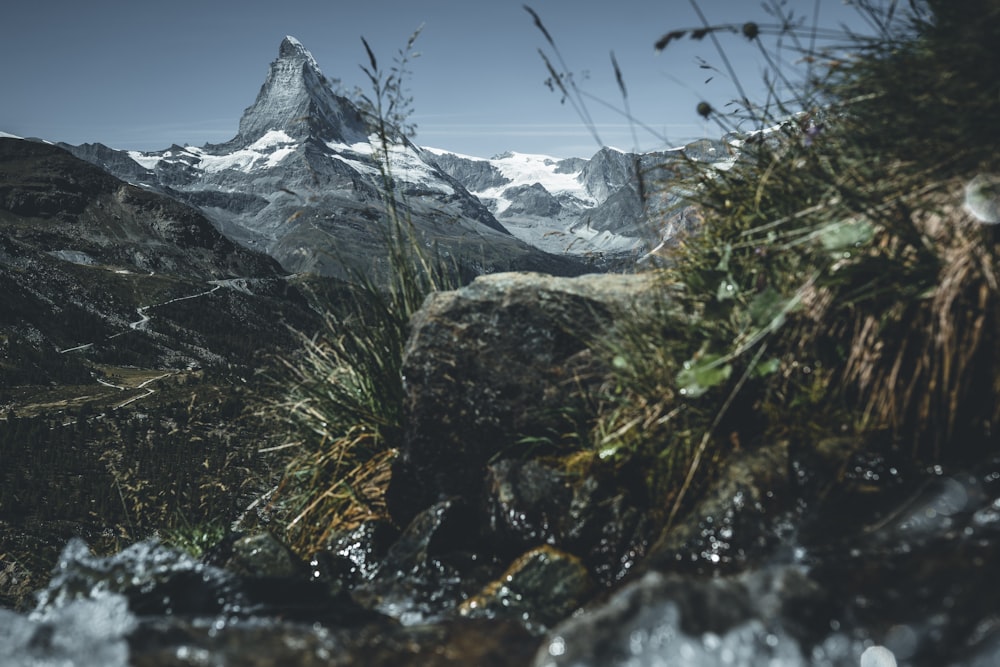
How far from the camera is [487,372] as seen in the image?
14.9 feet

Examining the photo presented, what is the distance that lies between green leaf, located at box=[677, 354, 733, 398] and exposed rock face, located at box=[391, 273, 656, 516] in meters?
0.97

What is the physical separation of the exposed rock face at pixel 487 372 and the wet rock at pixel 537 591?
967 mm

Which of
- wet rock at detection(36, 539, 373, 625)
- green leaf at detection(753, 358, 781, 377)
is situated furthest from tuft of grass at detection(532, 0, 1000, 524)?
wet rock at detection(36, 539, 373, 625)

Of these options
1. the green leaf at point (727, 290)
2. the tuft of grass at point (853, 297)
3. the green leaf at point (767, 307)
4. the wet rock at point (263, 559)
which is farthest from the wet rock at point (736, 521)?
the wet rock at point (263, 559)

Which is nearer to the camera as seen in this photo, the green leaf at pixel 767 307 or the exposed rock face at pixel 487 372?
the green leaf at pixel 767 307

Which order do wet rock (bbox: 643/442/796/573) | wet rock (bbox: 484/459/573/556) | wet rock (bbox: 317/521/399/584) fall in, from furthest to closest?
wet rock (bbox: 317/521/399/584) < wet rock (bbox: 484/459/573/556) < wet rock (bbox: 643/442/796/573)

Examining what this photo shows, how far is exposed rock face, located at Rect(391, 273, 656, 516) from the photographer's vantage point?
Answer: 4418 millimetres

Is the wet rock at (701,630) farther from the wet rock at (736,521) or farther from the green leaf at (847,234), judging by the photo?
the green leaf at (847,234)

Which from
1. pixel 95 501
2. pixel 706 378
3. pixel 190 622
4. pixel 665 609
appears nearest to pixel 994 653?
pixel 665 609

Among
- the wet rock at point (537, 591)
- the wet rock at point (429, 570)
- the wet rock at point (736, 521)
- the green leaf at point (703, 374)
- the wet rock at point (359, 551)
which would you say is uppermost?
the green leaf at point (703, 374)

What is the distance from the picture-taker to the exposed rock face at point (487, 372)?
14.5 feet

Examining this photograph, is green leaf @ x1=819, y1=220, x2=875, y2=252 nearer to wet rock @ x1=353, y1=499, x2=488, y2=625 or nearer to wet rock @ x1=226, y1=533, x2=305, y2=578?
wet rock @ x1=353, y1=499, x2=488, y2=625

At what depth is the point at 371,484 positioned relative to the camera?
507 centimetres

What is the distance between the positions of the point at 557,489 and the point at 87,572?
2.74 meters
